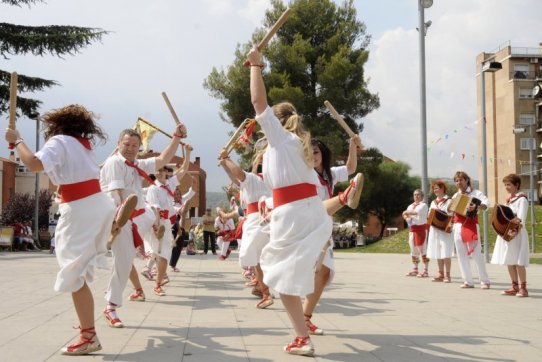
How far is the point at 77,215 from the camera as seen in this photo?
16.9 ft

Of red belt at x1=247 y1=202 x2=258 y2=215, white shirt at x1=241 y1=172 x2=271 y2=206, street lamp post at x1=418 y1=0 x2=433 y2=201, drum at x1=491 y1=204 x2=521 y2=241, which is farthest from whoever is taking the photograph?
street lamp post at x1=418 y1=0 x2=433 y2=201

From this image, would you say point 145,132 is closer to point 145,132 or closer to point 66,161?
point 145,132

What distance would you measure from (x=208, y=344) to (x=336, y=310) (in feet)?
9.14

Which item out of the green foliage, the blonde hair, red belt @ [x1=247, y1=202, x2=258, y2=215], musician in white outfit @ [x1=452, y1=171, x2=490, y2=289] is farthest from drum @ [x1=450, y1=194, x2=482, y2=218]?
the green foliage

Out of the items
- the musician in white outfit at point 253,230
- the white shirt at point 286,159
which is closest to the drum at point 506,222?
the musician in white outfit at point 253,230

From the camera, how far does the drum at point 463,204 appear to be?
11.1 m

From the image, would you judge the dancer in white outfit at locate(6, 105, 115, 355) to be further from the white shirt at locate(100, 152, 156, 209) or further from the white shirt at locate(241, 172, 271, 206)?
the white shirt at locate(241, 172, 271, 206)

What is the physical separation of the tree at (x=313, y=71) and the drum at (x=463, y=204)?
24836 millimetres

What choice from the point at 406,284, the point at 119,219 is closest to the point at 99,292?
the point at 119,219

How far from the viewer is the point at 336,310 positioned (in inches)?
313

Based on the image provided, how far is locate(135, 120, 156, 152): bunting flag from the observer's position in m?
9.64

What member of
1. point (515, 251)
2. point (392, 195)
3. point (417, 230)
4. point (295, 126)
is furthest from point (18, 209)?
point (295, 126)

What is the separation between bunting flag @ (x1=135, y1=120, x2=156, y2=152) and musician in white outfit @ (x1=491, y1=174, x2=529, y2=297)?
5.63 meters

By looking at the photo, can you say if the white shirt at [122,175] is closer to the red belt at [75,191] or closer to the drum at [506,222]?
the red belt at [75,191]
